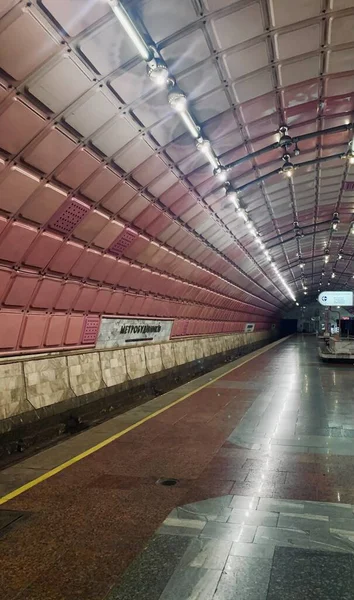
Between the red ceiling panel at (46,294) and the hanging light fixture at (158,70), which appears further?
the red ceiling panel at (46,294)

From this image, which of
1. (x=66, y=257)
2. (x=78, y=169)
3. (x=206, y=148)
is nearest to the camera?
(x=78, y=169)

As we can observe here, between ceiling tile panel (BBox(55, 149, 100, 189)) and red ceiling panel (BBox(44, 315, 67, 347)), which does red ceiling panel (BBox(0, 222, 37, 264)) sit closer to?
ceiling tile panel (BBox(55, 149, 100, 189))

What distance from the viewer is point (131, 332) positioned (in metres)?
17.9

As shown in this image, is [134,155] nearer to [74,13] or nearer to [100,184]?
[100,184]

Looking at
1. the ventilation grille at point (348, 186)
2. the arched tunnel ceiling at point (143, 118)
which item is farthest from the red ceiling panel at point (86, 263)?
the ventilation grille at point (348, 186)

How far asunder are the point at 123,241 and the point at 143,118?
458 centimetres

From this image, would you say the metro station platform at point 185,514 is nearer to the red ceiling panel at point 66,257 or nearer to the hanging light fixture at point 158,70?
the red ceiling panel at point 66,257

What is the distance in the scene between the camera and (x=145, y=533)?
4781 mm

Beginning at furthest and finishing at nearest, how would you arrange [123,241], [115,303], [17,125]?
[115,303], [123,241], [17,125]

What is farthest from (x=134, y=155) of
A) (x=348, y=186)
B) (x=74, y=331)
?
(x=348, y=186)

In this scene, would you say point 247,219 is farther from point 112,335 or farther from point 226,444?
point 226,444

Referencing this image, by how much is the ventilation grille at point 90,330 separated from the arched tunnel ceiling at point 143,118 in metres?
1.38

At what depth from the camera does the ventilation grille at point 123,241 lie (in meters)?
12.9

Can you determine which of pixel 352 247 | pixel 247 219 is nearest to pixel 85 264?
pixel 247 219
